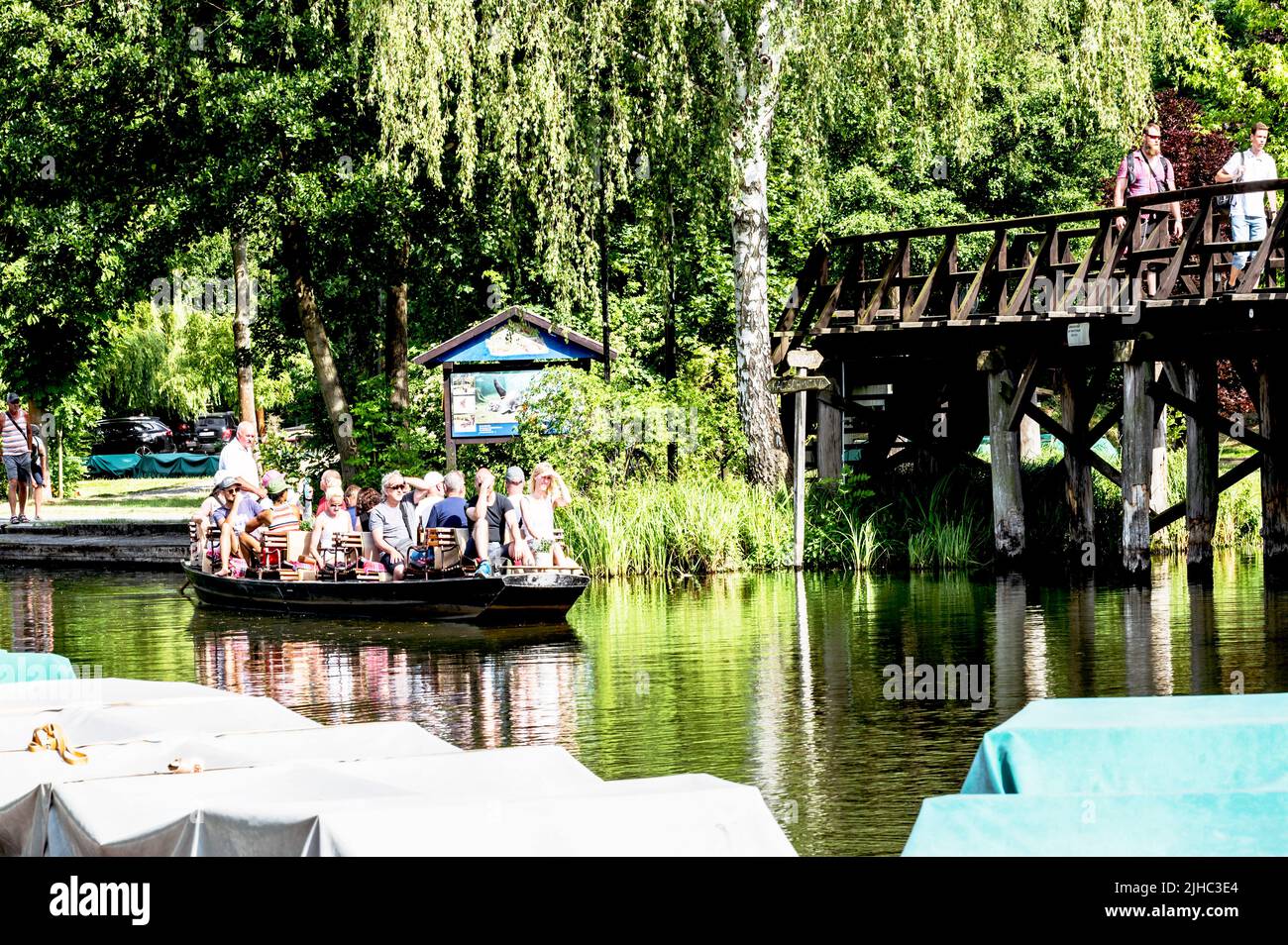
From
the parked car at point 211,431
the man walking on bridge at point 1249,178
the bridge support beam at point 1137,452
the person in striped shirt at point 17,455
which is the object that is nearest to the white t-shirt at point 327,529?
the bridge support beam at point 1137,452

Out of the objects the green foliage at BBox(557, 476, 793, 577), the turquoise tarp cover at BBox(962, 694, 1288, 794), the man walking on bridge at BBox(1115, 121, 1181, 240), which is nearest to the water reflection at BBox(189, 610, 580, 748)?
the green foliage at BBox(557, 476, 793, 577)

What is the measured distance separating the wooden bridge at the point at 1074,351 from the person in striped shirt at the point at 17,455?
12.0 metres

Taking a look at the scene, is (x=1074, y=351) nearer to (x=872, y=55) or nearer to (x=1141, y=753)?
(x=872, y=55)

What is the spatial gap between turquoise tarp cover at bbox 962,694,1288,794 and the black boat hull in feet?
37.1

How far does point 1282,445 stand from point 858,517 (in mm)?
5252

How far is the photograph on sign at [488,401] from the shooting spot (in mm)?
25797

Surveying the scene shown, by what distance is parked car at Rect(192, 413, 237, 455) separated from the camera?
53.6 meters

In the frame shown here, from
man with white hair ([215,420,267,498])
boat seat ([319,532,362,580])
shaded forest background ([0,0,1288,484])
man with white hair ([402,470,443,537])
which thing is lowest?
boat seat ([319,532,362,580])

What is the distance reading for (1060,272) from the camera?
77.9 feet

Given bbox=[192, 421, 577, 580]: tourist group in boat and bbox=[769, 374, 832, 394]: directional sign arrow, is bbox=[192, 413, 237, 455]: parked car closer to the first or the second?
bbox=[769, 374, 832, 394]: directional sign arrow

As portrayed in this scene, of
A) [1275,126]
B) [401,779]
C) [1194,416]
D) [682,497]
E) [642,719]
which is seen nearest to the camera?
[401,779]
